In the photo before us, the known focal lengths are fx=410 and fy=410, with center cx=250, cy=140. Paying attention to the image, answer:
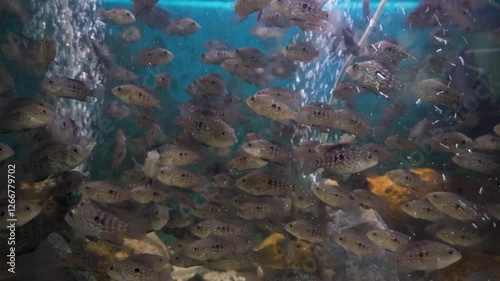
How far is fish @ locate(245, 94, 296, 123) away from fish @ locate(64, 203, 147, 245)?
1.59m

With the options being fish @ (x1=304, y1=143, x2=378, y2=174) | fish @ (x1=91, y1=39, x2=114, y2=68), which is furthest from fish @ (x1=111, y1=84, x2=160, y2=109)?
fish @ (x1=304, y1=143, x2=378, y2=174)

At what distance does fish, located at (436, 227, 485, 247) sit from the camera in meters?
4.23

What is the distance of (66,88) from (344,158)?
277cm

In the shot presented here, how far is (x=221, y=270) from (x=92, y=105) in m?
4.48

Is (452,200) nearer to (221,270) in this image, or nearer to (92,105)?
(221,270)

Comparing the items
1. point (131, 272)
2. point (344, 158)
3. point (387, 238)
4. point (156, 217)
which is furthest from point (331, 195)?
point (131, 272)

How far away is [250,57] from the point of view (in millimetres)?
5129

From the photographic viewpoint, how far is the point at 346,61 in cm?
588

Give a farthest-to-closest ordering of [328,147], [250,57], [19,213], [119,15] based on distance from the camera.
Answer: [119,15]
[250,57]
[328,147]
[19,213]

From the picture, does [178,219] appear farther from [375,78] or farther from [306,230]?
[375,78]

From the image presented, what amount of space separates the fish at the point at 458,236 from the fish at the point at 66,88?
3842 mm

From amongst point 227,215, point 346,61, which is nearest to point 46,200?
point 227,215

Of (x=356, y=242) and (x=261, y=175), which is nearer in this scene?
(x=356, y=242)

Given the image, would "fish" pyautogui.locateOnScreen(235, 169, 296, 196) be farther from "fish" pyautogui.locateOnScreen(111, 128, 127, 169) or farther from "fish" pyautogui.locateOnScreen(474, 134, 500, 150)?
"fish" pyautogui.locateOnScreen(474, 134, 500, 150)
